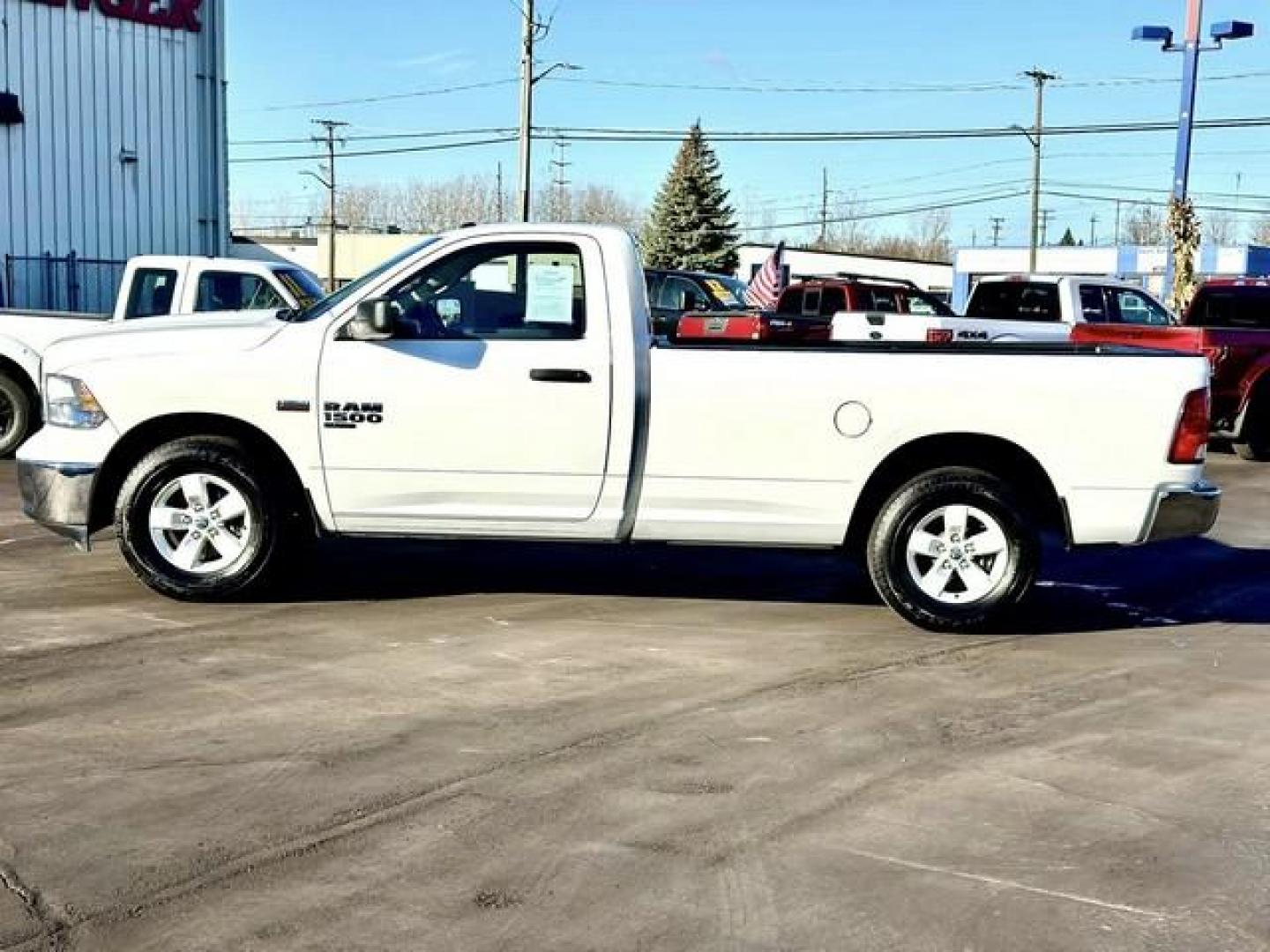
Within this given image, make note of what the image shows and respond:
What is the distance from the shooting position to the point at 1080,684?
623 cm

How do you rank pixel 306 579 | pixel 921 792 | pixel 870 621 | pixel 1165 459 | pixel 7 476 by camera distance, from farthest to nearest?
pixel 7 476
pixel 306 579
pixel 870 621
pixel 1165 459
pixel 921 792

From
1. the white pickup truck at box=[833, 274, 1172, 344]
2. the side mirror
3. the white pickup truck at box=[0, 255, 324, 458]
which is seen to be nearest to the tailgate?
the white pickup truck at box=[833, 274, 1172, 344]

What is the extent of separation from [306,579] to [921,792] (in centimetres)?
446

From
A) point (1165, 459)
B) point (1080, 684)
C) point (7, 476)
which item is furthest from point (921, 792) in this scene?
point (7, 476)

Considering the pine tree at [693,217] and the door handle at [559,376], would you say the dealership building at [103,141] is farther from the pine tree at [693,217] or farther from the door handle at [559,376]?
the pine tree at [693,217]

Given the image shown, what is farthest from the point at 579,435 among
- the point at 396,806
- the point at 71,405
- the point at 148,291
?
the point at 148,291

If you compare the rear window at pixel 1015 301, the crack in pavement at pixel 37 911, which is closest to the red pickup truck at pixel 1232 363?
the rear window at pixel 1015 301

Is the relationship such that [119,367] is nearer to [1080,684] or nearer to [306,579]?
[306,579]

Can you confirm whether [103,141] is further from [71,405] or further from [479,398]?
[479,398]

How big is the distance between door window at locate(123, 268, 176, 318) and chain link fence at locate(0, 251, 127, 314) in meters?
10.9

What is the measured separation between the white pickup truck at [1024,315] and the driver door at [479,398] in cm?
921

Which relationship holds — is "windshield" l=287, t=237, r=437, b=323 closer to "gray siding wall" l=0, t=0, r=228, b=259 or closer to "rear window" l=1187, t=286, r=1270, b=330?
"rear window" l=1187, t=286, r=1270, b=330

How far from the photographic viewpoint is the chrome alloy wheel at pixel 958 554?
23.2ft

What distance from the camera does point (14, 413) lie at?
44.4 feet
